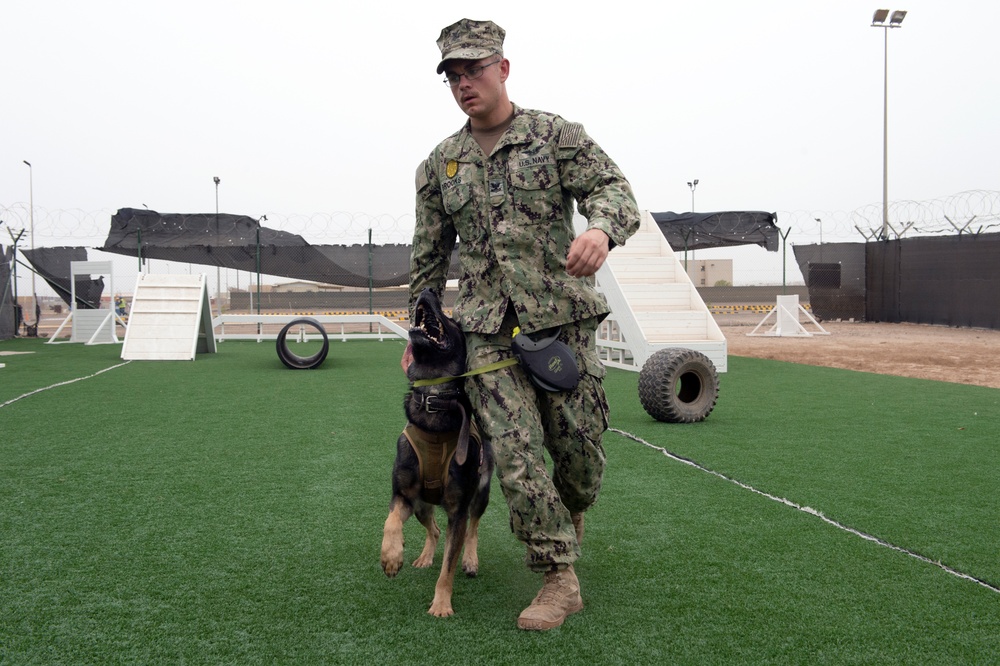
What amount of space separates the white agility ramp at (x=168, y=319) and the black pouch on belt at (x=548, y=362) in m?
11.1

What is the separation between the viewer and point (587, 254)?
2.36 meters

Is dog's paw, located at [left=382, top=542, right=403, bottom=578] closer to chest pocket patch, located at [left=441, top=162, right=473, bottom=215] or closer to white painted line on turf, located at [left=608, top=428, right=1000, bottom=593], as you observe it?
chest pocket patch, located at [left=441, top=162, right=473, bottom=215]

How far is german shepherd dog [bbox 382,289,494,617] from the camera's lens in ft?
8.63

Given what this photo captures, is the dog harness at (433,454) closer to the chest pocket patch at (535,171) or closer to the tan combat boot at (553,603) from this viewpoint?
the tan combat boot at (553,603)

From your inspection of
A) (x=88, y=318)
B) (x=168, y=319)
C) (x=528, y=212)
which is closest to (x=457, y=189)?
(x=528, y=212)

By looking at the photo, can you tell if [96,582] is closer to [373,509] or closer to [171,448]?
[373,509]

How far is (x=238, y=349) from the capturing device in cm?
1542

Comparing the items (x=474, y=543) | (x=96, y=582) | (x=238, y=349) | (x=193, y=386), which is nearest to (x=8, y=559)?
(x=96, y=582)

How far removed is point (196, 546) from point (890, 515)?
3116 mm

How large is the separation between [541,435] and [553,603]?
1.75 feet

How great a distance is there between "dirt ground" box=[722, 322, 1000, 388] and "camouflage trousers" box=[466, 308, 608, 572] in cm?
850

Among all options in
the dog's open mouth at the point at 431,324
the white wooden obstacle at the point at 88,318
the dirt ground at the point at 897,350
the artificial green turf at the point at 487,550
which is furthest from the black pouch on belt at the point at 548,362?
the white wooden obstacle at the point at 88,318

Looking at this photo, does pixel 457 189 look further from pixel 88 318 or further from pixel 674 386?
pixel 88 318

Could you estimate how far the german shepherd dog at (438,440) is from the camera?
2.63 metres
